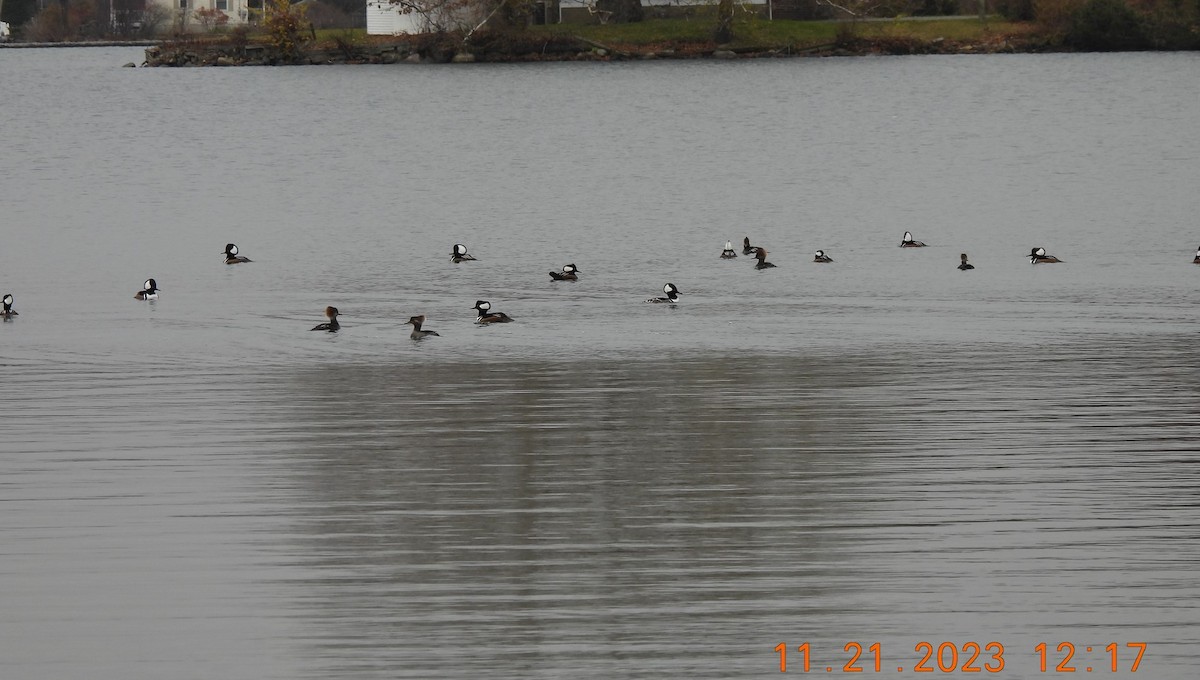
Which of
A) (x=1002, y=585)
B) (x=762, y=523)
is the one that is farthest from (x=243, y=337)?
(x=1002, y=585)

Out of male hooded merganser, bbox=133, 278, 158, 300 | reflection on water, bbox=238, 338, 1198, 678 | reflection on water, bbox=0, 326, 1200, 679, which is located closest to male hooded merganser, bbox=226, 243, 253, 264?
male hooded merganser, bbox=133, 278, 158, 300

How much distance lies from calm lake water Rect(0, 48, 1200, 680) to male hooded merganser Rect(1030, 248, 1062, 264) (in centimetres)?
57

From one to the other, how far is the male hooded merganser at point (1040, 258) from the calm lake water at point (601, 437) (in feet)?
1.86

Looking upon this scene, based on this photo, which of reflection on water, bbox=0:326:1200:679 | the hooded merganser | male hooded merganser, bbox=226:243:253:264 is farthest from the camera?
male hooded merganser, bbox=226:243:253:264

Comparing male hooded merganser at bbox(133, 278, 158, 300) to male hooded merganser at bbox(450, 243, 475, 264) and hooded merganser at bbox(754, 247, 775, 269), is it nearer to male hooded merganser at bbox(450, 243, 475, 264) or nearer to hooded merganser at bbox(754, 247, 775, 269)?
male hooded merganser at bbox(450, 243, 475, 264)

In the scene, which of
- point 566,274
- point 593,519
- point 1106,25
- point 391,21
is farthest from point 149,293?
point 1106,25

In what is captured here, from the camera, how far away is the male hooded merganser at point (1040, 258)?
25422 millimetres

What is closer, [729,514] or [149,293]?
[729,514]

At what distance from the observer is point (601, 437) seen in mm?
14141

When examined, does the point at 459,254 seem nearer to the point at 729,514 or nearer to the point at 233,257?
the point at 233,257

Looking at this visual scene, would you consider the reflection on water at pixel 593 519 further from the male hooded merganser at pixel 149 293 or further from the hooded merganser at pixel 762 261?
the hooded merganser at pixel 762 261
